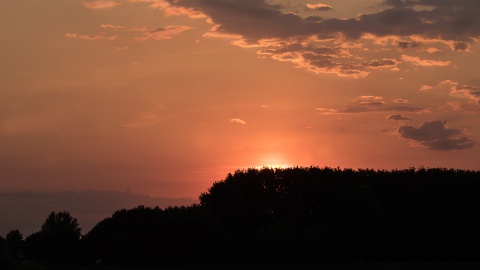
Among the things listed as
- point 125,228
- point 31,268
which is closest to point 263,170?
point 125,228

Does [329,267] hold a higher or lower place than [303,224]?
lower

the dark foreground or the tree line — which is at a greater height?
the tree line

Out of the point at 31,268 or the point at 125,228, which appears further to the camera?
the point at 125,228

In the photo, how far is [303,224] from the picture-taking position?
90375 millimetres

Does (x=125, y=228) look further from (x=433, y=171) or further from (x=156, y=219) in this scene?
(x=433, y=171)

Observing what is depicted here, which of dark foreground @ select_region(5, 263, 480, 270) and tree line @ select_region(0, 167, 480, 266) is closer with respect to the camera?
dark foreground @ select_region(5, 263, 480, 270)

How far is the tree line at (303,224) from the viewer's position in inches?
3209

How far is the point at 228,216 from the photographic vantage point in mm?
91500

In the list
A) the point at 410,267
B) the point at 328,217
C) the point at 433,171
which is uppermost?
the point at 433,171

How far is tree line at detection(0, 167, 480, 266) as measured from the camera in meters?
81.5

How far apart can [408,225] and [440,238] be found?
422 cm

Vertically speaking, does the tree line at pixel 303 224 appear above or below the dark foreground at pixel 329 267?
above

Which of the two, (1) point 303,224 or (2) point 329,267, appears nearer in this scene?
(2) point 329,267

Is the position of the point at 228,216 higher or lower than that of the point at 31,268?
higher
